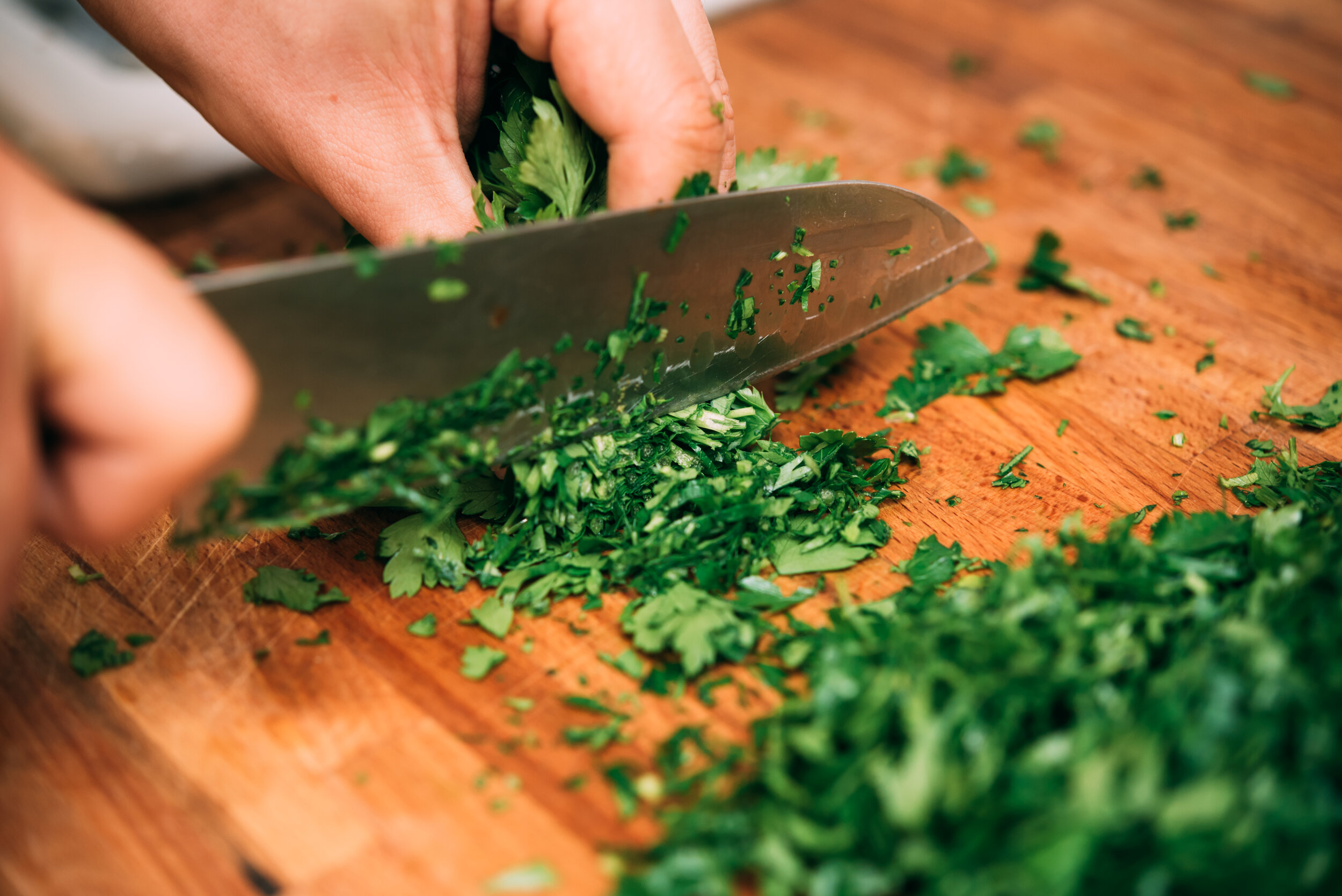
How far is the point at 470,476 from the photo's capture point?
1798 millimetres

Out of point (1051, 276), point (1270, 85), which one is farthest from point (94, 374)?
point (1270, 85)

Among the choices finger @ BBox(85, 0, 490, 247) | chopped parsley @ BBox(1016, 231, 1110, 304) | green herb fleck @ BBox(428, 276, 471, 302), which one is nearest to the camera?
green herb fleck @ BBox(428, 276, 471, 302)

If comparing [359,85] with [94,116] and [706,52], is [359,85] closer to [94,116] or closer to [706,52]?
[706,52]

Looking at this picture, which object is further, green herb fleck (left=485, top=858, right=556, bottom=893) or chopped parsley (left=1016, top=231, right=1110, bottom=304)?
chopped parsley (left=1016, top=231, right=1110, bottom=304)

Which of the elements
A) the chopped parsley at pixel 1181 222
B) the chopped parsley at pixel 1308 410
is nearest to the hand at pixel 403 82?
the chopped parsley at pixel 1308 410

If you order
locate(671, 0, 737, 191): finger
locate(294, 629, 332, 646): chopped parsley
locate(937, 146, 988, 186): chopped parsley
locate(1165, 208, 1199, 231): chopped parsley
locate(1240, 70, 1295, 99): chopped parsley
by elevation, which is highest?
locate(671, 0, 737, 191): finger

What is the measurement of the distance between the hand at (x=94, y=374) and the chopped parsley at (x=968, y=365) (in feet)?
4.61

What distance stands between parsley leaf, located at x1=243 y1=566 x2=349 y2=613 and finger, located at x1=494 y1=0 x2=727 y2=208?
0.90 m

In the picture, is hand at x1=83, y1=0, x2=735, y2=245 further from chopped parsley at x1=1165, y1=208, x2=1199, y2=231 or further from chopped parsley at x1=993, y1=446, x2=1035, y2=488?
chopped parsley at x1=1165, y1=208, x2=1199, y2=231

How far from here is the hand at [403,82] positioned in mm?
1620

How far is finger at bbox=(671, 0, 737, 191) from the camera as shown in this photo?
1.84 meters

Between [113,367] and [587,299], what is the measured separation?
28.8 inches

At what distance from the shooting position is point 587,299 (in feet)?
5.22

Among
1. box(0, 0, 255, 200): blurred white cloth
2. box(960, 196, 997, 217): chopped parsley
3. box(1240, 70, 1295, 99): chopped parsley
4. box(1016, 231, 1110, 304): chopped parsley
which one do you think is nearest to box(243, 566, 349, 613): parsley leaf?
box(0, 0, 255, 200): blurred white cloth
